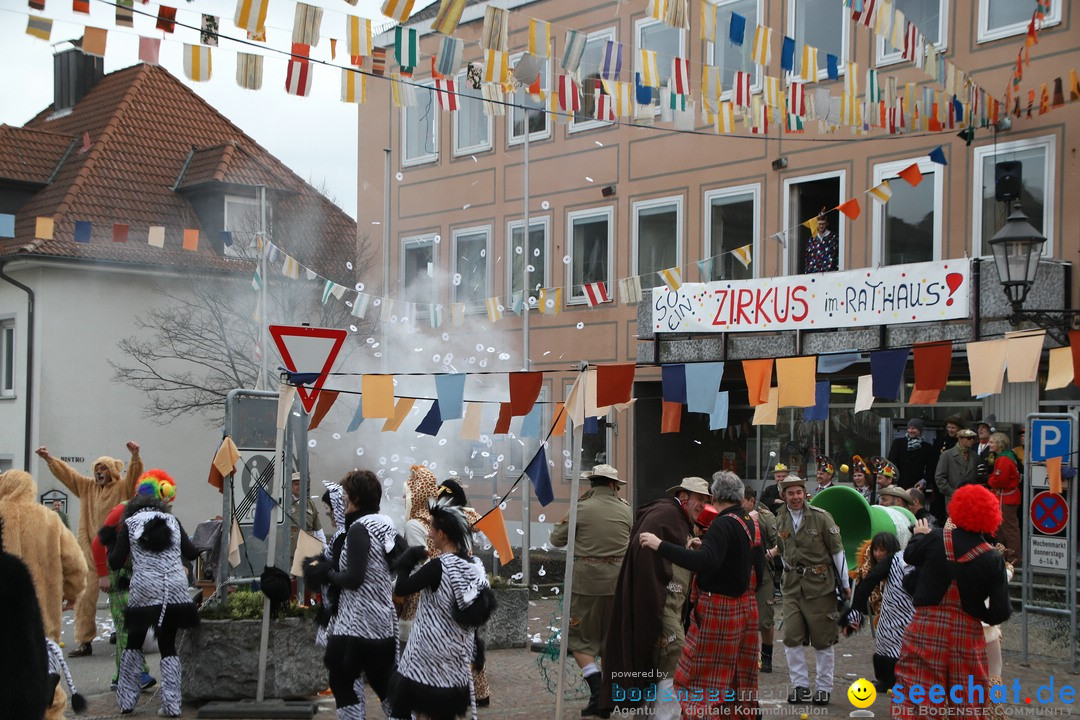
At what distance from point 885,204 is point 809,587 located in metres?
10.00

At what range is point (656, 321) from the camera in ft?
64.1

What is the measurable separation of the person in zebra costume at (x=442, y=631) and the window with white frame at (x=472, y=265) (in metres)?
16.4

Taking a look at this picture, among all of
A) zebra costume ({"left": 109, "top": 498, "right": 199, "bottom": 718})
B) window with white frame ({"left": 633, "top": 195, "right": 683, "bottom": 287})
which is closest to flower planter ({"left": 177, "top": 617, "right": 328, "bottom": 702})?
zebra costume ({"left": 109, "top": 498, "right": 199, "bottom": 718})

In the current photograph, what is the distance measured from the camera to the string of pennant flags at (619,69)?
33.0 feet

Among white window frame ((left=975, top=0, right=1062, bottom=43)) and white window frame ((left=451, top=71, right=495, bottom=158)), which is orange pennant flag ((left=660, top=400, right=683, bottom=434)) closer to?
white window frame ((left=975, top=0, right=1062, bottom=43))

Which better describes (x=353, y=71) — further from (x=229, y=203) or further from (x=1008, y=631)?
(x=229, y=203)

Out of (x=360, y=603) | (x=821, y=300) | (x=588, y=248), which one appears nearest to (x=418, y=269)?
(x=588, y=248)

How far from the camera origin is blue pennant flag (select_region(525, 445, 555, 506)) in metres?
9.68

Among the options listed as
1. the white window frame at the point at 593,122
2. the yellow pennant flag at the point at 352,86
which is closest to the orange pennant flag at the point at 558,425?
the yellow pennant flag at the point at 352,86

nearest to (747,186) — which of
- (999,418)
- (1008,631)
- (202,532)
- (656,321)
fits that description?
(656,321)

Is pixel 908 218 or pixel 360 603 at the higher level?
pixel 908 218

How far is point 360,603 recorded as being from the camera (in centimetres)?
755

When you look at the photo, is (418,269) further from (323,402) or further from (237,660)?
(237,660)

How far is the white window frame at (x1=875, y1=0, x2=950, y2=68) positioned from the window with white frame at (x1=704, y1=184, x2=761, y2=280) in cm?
281
